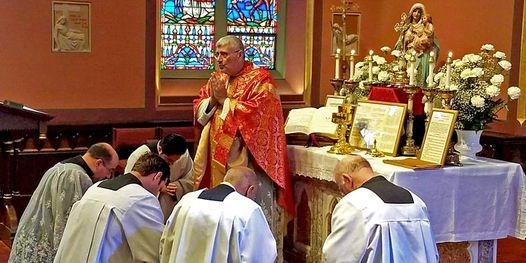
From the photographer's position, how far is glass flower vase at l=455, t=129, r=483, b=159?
17.3 feet

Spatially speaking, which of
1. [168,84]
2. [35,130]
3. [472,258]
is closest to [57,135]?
[168,84]

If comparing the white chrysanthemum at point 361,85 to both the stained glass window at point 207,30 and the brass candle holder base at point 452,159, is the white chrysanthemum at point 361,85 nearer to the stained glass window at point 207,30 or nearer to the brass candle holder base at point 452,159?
the brass candle holder base at point 452,159

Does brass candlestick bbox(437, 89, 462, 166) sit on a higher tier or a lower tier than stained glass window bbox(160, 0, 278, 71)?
lower

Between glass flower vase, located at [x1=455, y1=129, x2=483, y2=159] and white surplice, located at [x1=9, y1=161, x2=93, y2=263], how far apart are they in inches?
94.5

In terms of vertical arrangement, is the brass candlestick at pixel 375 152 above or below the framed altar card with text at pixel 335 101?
below

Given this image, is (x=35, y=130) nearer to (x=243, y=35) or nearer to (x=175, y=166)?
(x=175, y=166)

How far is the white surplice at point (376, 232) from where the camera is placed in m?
3.75

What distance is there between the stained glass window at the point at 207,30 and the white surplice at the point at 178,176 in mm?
4325

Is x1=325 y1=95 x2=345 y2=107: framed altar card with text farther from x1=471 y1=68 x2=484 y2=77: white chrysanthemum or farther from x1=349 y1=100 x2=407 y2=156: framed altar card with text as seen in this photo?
x1=471 y1=68 x2=484 y2=77: white chrysanthemum

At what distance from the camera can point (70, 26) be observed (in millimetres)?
9078

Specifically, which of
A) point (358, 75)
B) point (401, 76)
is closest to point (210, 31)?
point (358, 75)

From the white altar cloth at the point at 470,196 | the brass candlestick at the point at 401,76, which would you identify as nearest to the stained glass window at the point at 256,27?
the brass candlestick at the point at 401,76

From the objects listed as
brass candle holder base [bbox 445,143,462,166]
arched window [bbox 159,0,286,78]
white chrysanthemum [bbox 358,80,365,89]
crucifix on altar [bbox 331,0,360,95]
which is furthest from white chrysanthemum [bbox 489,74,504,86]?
arched window [bbox 159,0,286,78]

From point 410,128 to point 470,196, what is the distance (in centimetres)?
61
